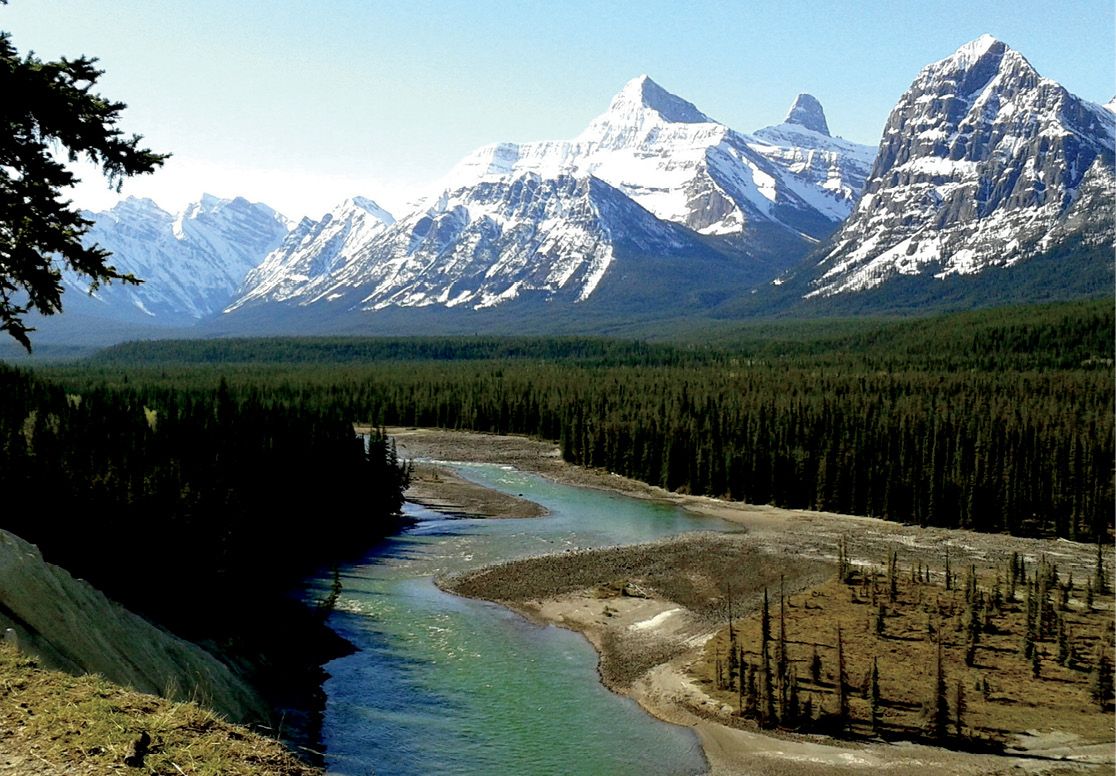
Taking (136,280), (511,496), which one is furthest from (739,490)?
(136,280)

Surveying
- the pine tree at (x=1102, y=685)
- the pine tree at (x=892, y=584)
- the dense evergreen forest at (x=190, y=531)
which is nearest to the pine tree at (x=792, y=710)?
the pine tree at (x=1102, y=685)

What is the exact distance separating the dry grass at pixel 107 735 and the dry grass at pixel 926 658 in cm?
2897

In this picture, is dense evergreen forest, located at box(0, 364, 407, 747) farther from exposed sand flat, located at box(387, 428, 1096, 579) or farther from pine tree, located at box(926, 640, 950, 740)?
exposed sand flat, located at box(387, 428, 1096, 579)

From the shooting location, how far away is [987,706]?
1649 inches

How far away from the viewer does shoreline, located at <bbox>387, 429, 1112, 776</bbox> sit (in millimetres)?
37125

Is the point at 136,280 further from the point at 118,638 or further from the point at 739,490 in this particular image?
the point at 739,490

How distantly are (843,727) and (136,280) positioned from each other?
32418mm

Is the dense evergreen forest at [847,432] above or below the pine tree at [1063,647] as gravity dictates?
above

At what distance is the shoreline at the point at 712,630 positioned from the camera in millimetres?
37125

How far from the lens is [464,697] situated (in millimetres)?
42938

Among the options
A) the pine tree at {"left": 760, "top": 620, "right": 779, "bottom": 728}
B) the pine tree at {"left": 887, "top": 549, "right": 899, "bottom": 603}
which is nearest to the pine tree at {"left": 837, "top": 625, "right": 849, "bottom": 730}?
the pine tree at {"left": 760, "top": 620, "right": 779, "bottom": 728}

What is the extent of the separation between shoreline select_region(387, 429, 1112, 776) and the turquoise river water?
4.01ft

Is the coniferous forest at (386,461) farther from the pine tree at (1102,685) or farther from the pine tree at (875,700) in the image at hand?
the pine tree at (1102,685)

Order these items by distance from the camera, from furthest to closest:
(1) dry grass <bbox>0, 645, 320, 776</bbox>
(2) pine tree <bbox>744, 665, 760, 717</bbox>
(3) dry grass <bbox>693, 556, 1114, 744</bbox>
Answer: (2) pine tree <bbox>744, 665, 760, 717</bbox> → (3) dry grass <bbox>693, 556, 1114, 744</bbox> → (1) dry grass <bbox>0, 645, 320, 776</bbox>
